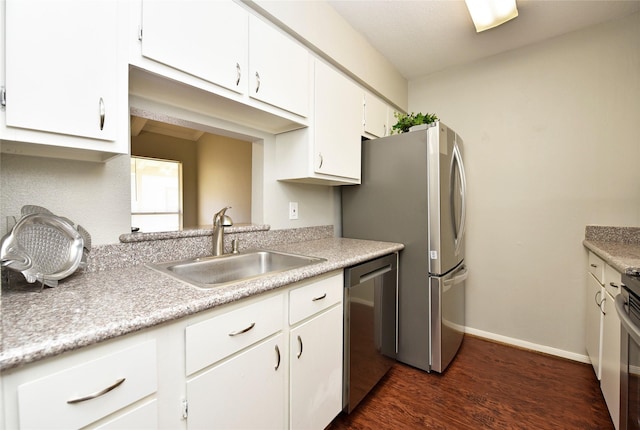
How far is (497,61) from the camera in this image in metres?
2.46

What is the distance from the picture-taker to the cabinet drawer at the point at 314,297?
3.76 ft

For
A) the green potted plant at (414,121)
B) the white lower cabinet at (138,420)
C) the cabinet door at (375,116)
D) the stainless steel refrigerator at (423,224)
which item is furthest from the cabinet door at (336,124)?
the white lower cabinet at (138,420)

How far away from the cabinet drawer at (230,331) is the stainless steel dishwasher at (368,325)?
51 cm

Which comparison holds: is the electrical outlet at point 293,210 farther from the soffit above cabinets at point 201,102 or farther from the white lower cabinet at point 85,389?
the white lower cabinet at point 85,389

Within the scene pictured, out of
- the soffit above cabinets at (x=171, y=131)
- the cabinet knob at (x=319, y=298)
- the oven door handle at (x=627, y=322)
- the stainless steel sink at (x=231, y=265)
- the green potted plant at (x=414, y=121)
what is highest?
the soffit above cabinets at (x=171, y=131)

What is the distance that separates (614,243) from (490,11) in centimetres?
181

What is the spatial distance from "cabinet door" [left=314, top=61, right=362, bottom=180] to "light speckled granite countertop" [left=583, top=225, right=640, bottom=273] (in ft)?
4.92

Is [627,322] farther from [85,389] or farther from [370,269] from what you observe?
[85,389]

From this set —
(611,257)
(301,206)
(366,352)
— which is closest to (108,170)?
(301,206)

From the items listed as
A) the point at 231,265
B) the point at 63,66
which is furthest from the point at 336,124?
the point at 63,66

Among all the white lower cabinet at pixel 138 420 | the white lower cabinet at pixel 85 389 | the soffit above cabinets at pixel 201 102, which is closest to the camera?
the white lower cabinet at pixel 85 389

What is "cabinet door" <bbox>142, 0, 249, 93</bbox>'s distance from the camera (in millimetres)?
1014

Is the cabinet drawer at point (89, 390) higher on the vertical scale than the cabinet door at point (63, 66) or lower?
lower

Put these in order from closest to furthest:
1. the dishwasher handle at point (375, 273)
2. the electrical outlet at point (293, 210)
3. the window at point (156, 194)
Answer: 1. the dishwasher handle at point (375, 273)
2. the electrical outlet at point (293, 210)
3. the window at point (156, 194)
